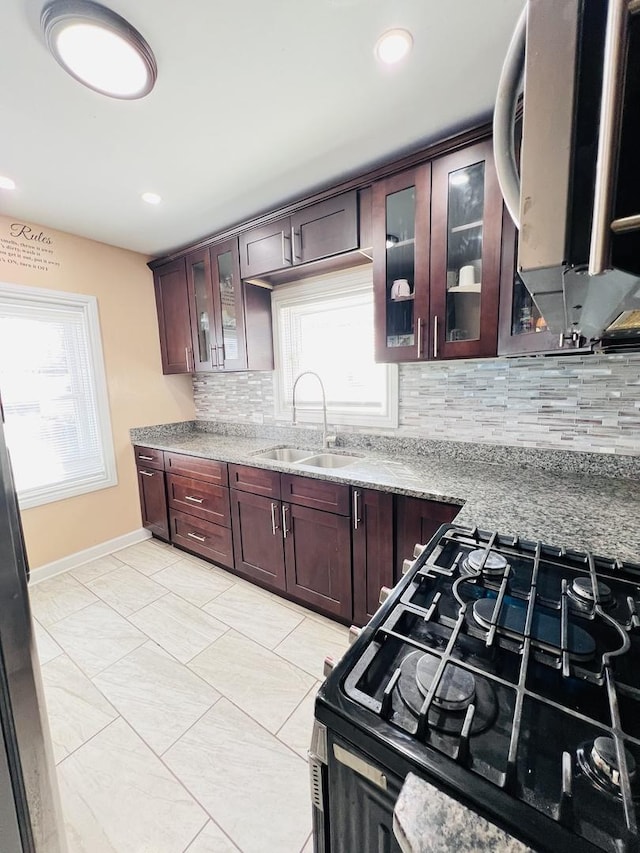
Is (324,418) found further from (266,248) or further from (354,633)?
(354,633)

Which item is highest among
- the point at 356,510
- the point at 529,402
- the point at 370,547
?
the point at 529,402

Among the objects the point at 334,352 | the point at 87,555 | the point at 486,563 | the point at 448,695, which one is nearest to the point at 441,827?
the point at 448,695

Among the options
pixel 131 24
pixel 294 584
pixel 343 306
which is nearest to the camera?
pixel 131 24

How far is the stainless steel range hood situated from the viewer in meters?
0.29

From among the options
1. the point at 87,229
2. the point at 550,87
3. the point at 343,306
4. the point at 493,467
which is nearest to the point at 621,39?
the point at 550,87

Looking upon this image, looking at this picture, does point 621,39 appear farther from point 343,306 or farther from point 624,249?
point 343,306

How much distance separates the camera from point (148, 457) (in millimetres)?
3000

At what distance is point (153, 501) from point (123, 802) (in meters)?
2.10

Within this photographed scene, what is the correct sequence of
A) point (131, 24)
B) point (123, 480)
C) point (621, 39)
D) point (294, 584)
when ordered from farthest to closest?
point (123, 480) → point (294, 584) → point (131, 24) → point (621, 39)

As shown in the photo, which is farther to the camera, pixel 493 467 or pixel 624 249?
pixel 493 467

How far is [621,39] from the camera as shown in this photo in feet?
0.91

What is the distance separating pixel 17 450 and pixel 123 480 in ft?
2.58

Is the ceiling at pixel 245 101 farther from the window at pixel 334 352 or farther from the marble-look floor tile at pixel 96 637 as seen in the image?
the marble-look floor tile at pixel 96 637

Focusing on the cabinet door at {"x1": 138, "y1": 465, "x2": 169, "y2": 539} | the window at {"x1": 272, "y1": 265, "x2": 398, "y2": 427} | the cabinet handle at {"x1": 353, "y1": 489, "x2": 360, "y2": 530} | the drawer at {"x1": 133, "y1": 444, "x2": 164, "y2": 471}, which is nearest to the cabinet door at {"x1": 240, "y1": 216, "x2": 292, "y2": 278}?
the window at {"x1": 272, "y1": 265, "x2": 398, "y2": 427}
